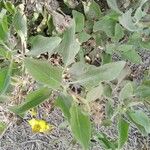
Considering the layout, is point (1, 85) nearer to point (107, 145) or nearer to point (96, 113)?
point (107, 145)

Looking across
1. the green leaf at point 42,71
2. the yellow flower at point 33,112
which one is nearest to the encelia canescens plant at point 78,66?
the green leaf at point 42,71

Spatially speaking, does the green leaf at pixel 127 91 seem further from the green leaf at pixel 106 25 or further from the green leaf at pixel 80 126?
the green leaf at pixel 106 25

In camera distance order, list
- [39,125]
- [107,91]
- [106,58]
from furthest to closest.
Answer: [39,125] → [106,58] → [107,91]

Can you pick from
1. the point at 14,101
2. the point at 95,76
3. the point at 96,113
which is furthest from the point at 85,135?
the point at 14,101

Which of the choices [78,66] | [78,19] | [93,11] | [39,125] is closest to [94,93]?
[78,66]

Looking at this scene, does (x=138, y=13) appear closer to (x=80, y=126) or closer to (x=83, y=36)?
(x=83, y=36)

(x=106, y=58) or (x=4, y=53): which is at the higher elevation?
(x=4, y=53)

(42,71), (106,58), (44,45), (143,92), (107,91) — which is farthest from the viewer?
(106,58)

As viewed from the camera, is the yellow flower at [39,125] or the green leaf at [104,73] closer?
the green leaf at [104,73]
